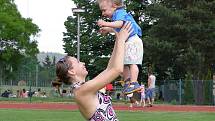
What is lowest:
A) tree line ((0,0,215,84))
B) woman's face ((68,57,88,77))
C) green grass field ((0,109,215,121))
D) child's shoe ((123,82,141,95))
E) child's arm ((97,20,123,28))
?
green grass field ((0,109,215,121))

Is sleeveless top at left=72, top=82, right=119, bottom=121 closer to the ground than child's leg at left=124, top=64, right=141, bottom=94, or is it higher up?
closer to the ground

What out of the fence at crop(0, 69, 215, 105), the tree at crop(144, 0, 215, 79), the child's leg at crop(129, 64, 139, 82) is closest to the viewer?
the child's leg at crop(129, 64, 139, 82)

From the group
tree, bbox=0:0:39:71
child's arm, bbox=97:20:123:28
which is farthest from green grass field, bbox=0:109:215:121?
tree, bbox=0:0:39:71

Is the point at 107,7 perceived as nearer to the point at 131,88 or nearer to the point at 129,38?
the point at 129,38

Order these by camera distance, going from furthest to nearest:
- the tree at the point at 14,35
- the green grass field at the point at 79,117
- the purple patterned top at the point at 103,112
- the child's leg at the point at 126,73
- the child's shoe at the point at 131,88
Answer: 1. the tree at the point at 14,35
2. the green grass field at the point at 79,117
3. the child's leg at the point at 126,73
4. the child's shoe at the point at 131,88
5. the purple patterned top at the point at 103,112

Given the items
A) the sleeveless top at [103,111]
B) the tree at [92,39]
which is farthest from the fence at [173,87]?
the sleeveless top at [103,111]

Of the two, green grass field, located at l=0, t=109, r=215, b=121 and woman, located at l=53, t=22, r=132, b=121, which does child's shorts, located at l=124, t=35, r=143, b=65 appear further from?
green grass field, located at l=0, t=109, r=215, b=121

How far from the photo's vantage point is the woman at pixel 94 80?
15.1 feet

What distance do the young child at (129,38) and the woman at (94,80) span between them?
59cm

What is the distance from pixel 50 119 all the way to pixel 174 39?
29801 millimetres

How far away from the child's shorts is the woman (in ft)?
5.88

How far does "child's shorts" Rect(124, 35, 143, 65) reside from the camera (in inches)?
264

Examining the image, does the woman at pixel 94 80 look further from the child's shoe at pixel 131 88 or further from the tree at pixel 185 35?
the tree at pixel 185 35

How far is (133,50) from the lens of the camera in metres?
6.82
